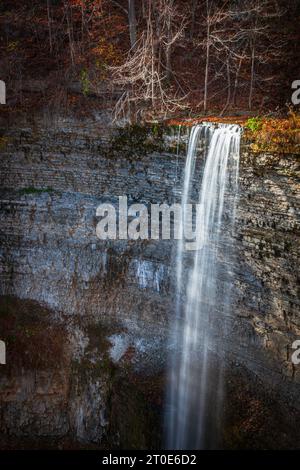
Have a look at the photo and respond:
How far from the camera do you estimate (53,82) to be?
15.6 metres

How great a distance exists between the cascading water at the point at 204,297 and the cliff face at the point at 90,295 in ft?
1.26

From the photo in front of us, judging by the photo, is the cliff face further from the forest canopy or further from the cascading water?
the forest canopy

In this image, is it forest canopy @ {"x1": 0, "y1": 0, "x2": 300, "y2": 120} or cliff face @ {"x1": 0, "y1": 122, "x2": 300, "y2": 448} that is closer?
cliff face @ {"x1": 0, "y1": 122, "x2": 300, "y2": 448}

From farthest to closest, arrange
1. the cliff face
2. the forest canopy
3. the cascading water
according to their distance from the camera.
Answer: the forest canopy, the cliff face, the cascading water

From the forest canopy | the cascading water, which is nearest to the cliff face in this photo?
the cascading water

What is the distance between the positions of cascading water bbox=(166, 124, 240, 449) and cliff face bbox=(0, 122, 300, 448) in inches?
15.1

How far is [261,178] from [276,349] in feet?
15.6

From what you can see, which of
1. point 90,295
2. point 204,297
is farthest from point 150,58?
point 90,295

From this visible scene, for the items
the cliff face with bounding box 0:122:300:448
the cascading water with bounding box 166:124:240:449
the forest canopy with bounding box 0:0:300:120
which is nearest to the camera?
the cascading water with bounding box 166:124:240:449

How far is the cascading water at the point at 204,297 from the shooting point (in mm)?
11570

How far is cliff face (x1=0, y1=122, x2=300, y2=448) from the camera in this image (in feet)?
41.9

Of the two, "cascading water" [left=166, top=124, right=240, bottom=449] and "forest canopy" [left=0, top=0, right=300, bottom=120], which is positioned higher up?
"forest canopy" [left=0, top=0, right=300, bottom=120]

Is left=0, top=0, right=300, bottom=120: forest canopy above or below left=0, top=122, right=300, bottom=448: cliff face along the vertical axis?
above

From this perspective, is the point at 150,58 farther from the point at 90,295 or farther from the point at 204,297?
the point at 90,295
